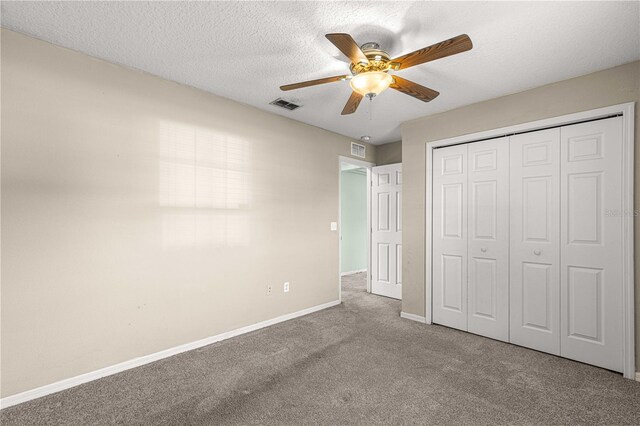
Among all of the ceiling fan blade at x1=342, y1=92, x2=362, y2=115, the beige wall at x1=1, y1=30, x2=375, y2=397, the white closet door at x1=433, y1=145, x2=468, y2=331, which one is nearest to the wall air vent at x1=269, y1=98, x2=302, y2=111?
the beige wall at x1=1, y1=30, x2=375, y2=397

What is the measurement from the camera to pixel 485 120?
10.7ft

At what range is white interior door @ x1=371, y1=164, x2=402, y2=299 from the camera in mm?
4832

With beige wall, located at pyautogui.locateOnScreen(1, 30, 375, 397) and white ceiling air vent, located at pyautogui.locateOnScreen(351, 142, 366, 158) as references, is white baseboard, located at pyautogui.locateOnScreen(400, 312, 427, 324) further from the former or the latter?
white ceiling air vent, located at pyautogui.locateOnScreen(351, 142, 366, 158)

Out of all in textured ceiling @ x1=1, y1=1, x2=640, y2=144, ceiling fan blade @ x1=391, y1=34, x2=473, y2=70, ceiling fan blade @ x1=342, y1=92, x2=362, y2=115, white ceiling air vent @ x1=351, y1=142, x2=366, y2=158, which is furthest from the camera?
white ceiling air vent @ x1=351, y1=142, x2=366, y2=158

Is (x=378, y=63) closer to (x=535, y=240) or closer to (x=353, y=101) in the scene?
(x=353, y=101)

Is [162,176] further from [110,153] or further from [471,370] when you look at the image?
[471,370]

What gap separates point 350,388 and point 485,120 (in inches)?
116

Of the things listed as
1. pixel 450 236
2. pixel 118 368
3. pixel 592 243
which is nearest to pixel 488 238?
pixel 450 236

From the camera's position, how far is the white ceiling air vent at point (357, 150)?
4785mm

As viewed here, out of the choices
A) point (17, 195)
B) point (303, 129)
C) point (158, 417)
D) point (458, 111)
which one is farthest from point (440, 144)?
point (17, 195)

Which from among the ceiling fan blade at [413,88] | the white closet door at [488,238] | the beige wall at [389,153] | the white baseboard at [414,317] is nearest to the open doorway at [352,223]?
the beige wall at [389,153]

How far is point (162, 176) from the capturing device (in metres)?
2.79

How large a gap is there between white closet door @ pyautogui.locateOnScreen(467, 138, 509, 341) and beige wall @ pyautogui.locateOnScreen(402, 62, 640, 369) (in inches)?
11.4

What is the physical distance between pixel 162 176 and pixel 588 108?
3827 millimetres
